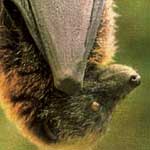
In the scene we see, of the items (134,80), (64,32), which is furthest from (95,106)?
(64,32)

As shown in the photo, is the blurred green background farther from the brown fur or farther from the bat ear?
the bat ear

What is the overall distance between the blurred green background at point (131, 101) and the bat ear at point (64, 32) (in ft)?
0.70

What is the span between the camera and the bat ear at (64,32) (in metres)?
1.14

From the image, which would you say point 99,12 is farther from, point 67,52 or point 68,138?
point 68,138

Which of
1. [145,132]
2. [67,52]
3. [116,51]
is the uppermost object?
[67,52]

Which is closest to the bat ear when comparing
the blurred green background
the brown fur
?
the brown fur

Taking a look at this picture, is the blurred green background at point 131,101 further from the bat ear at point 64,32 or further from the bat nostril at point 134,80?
the bat ear at point 64,32

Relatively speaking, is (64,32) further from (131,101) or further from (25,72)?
(131,101)

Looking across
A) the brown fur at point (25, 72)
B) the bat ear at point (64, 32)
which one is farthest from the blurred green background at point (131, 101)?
the bat ear at point (64, 32)

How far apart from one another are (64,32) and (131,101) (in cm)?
34

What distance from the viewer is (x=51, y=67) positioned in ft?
3.89

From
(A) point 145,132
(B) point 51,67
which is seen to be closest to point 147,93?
(A) point 145,132

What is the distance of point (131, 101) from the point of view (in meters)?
1.42

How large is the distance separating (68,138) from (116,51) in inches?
7.8
